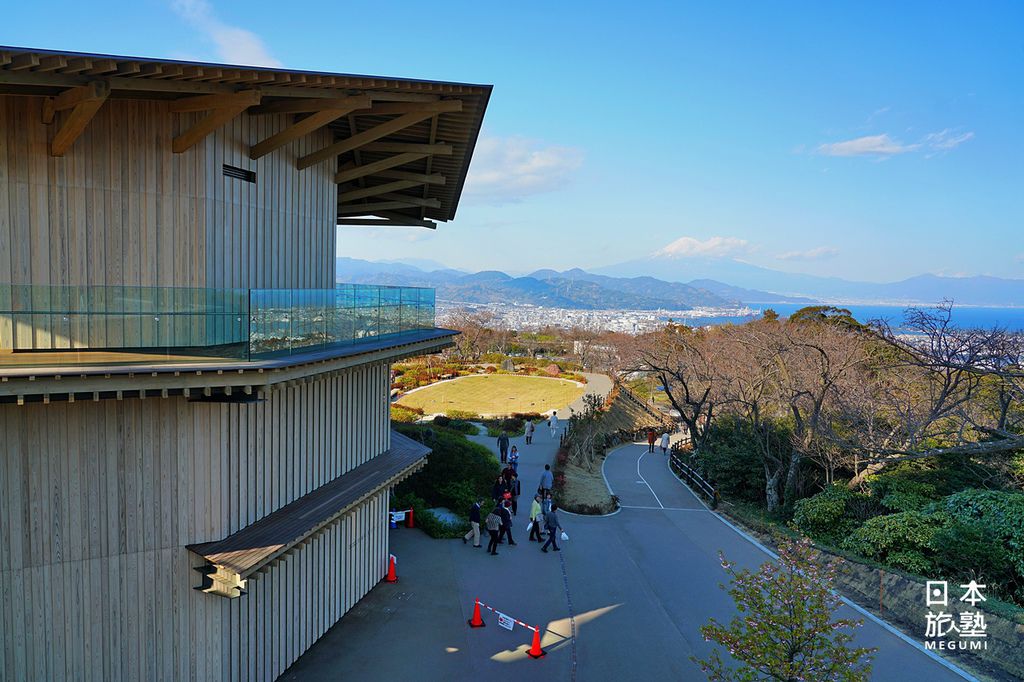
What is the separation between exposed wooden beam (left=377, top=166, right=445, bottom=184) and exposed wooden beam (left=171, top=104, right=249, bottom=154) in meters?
5.88

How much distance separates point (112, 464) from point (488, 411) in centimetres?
2946

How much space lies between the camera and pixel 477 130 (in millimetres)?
11227

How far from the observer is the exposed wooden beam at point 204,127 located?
7.60 metres

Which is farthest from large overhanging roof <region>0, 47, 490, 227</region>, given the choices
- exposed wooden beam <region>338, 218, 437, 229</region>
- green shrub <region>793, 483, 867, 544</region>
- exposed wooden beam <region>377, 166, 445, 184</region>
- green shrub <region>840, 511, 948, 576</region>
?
green shrub <region>793, 483, 867, 544</region>

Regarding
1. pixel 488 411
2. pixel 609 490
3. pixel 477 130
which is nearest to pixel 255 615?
pixel 477 130

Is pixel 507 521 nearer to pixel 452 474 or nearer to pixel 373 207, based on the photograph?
pixel 452 474

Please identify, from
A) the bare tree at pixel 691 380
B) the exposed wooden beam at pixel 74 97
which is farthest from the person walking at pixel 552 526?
the exposed wooden beam at pixel 74 97

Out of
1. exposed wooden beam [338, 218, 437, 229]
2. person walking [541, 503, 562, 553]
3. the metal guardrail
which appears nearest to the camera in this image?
person walking [541, 503, 562, 553]

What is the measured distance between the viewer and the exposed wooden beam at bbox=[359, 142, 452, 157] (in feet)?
37.6

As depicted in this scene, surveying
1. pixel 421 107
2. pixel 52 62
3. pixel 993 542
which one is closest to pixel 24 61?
pixel 52 62

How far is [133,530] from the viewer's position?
26.1ft

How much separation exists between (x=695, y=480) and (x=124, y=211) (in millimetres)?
20306

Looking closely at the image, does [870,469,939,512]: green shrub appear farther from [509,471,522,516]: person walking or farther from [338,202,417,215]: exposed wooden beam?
[338,202,417,215]: exposed wooden beam

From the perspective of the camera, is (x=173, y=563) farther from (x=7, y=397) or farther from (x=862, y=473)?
(x=862, y=473)
